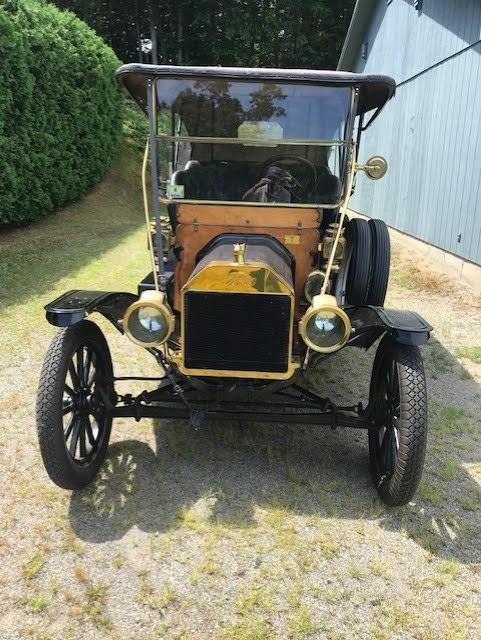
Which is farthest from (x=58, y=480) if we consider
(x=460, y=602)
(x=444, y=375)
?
(x=444, y=375)

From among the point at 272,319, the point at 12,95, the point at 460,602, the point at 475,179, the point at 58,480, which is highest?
the point at 12,95

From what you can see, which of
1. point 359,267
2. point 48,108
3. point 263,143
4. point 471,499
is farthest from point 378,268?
point 48,108

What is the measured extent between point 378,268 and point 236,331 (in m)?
1.73

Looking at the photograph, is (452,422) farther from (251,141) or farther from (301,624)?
(251,141)

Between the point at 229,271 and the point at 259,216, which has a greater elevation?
the point at 259,216

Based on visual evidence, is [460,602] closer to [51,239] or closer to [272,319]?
[272,319]

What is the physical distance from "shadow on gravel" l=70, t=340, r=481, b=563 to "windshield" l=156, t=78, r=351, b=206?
1.53m

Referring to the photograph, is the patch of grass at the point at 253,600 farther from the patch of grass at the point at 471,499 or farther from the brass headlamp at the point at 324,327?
the patch of grass at the point at 471,499

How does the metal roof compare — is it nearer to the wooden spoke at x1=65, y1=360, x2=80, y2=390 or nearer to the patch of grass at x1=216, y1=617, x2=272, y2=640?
the wooden spoke at x1=65, y1=360, x2=80, y2=390

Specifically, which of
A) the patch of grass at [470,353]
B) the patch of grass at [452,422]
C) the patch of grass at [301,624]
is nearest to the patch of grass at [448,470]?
the patch of grass at [452,422]

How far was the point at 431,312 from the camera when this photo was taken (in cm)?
658

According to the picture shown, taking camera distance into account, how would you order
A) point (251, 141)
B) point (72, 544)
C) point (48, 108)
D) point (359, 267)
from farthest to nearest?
point (48, 108), point (359, 267), point (251, 141), point (72, 544)

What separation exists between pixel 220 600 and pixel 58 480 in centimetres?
102

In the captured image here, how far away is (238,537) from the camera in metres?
2.71
